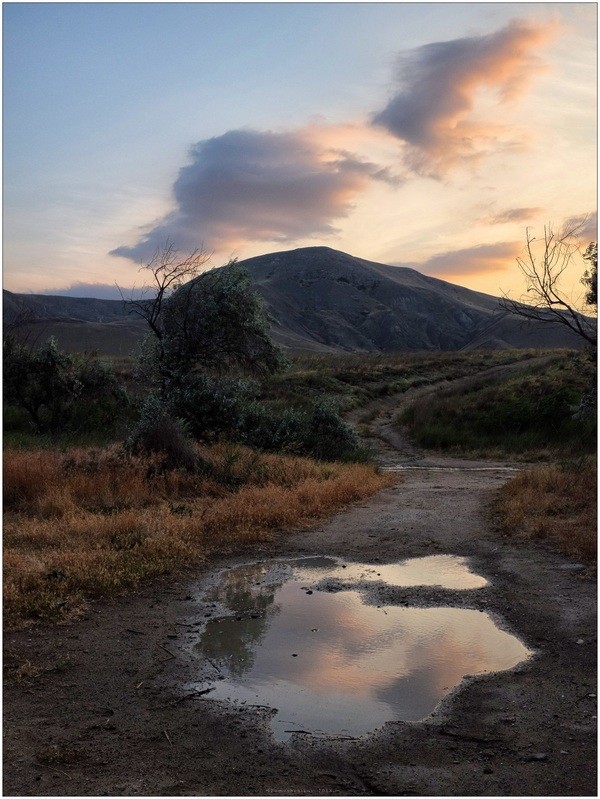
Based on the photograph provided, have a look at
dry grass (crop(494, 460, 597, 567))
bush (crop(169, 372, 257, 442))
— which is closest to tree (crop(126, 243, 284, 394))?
bush (crop(169, 372, 257, 442))

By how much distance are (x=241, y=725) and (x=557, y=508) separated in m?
9.48

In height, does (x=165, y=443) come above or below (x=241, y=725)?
above

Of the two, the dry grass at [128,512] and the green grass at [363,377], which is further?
the green grass at [363,377]

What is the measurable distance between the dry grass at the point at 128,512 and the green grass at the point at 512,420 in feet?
42.0

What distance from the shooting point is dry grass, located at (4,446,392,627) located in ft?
28.0

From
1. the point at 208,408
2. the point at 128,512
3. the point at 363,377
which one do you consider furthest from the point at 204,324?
the point at 363,377

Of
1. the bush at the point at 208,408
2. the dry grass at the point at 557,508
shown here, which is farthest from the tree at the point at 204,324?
the dry grass at the point at 557,508

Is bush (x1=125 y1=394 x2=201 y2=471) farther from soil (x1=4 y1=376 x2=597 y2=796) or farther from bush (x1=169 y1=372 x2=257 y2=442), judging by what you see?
soil (x1=4 y1=376 x2=597 y2=796)

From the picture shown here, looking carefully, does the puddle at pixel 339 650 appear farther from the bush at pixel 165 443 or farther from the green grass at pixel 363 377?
the green grass at pixel 363 377

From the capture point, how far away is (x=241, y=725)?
17.2 ft

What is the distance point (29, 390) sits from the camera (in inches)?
1053

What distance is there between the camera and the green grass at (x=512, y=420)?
28469mm

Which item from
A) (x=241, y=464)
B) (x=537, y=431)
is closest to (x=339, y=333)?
(x=537, y=431)

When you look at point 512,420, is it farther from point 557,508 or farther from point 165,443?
point 165,443
